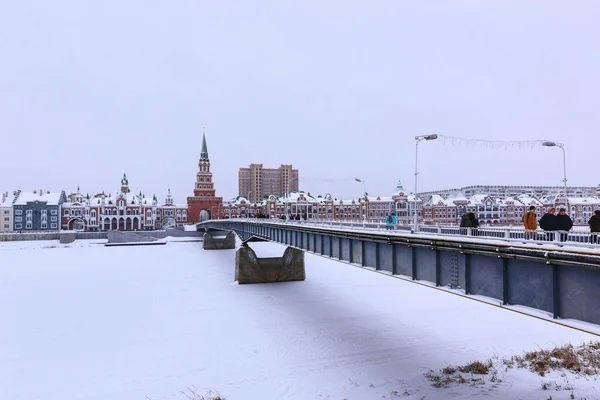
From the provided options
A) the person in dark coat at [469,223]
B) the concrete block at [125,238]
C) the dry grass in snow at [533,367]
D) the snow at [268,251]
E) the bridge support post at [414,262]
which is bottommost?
the snow at [268,251]

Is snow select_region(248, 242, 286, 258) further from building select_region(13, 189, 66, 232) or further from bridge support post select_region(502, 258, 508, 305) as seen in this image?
building select_region(13, 189, 66, 232)

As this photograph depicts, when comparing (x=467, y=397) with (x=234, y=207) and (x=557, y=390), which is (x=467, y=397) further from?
(x=234, y=207)

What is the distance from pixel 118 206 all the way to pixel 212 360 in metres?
136

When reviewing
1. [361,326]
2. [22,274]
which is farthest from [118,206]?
[361,326]

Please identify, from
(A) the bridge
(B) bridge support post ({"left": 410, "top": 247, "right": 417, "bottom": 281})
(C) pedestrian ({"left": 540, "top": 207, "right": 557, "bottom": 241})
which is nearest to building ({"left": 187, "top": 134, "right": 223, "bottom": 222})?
(A) the bridge

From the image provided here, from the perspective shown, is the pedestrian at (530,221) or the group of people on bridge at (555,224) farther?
the pedestrian at (530,221)

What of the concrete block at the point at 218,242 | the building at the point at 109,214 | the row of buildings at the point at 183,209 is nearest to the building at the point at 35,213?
the row of buildings at the point at 183,209

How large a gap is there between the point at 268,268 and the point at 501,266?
37934 mm

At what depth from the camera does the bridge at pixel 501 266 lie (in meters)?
11.9

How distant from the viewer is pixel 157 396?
19250 mm

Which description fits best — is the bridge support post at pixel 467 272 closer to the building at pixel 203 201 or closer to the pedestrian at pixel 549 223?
the pedestrian at pixel 549 223

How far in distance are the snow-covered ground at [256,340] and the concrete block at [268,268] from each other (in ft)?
5.87

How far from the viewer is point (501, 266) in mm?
14812

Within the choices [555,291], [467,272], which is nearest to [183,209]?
[467,272]
